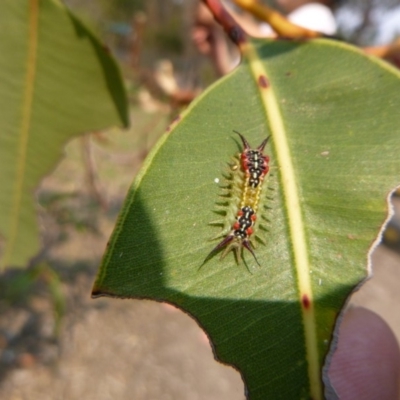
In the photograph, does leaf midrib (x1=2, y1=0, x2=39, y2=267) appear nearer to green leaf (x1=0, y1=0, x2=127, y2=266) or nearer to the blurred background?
green leaf (x1=0, y1=0, x2=127, y2=266)

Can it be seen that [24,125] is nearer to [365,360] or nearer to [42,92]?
[42,92]

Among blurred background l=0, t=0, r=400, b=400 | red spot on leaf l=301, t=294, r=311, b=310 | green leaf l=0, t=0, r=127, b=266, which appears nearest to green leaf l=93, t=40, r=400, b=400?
red spot on leaf l=301, t=294, r=311, b=310

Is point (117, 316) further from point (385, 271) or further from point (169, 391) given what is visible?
point (385, 271)

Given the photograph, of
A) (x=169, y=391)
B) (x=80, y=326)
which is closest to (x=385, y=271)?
(x=169, y=391)

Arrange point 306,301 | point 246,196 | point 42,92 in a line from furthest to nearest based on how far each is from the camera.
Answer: point 42,92, point 246,196, point 306,301

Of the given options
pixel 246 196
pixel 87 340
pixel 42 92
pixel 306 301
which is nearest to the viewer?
pixel 306 301

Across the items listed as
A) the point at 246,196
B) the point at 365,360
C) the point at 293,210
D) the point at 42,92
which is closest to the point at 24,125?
the point at 42,92
